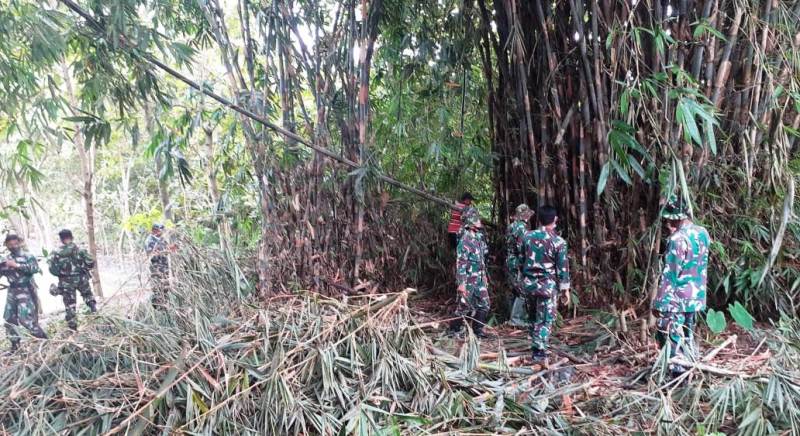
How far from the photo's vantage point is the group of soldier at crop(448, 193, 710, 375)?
2.66 metres

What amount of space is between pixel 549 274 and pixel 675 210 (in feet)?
2.62

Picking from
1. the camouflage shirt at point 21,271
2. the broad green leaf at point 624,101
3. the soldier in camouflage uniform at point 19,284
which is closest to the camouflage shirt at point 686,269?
the broad green leaf at point 624,101

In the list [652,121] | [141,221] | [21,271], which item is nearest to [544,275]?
[652,121]

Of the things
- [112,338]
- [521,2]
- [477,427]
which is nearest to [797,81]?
[521,2]

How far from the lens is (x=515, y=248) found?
3.69m

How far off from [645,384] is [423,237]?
2.46 metres

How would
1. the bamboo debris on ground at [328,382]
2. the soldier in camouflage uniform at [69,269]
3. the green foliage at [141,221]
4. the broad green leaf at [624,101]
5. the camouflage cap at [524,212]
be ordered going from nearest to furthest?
the bamboo debris on ground at [328,382]
the broad green leaf at [624,101]
the camouflage cap at [524,212]
the soldier in camouflage uniform at [69,269]
the green foliage at [141,221]

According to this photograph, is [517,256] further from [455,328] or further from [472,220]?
[455,328]

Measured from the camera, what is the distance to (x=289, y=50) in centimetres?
359

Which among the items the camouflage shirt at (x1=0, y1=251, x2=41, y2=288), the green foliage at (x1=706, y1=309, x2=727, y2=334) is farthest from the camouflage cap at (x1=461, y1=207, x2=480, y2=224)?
the camouflage shirt at (x1=0, y1=251, x2=41, y2=288)

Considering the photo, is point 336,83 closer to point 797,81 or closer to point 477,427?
point 477,427

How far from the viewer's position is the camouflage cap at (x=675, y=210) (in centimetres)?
266

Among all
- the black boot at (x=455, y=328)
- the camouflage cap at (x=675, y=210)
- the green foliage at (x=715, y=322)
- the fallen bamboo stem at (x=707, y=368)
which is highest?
the camouflage cap at (x=675, y=210)

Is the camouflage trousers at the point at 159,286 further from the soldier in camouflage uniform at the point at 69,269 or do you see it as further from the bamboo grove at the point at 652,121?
the bamboo grove at the point at 652,121
